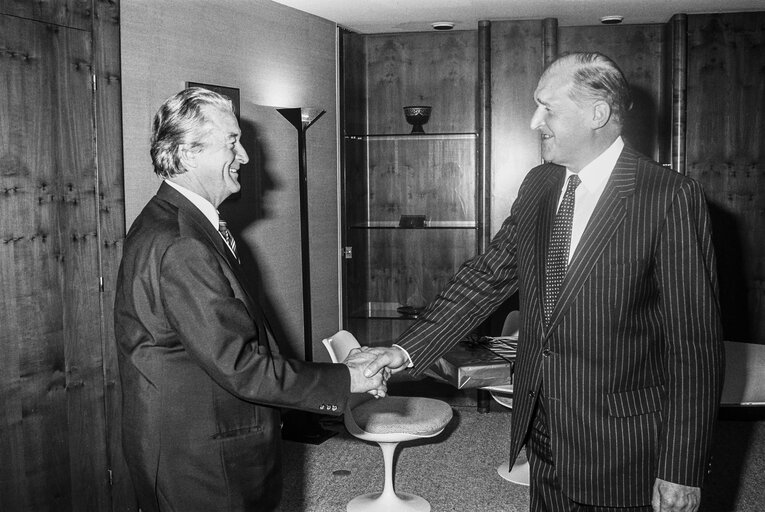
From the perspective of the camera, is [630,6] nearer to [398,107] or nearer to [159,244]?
[398,107]

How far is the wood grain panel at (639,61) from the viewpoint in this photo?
518cm

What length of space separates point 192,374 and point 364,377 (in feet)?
1.71

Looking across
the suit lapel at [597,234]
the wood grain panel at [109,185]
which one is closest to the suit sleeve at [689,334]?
the suit lapel at [597,234]

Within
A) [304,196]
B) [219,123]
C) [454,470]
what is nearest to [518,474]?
[454,470]

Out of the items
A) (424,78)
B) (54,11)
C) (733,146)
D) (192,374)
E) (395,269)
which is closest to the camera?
(192,374)

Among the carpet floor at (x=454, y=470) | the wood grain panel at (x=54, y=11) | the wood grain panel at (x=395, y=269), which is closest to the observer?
the wood grain panel at (x=54, y=11)

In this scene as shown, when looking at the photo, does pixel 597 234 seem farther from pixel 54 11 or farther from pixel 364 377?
pixel 54 11

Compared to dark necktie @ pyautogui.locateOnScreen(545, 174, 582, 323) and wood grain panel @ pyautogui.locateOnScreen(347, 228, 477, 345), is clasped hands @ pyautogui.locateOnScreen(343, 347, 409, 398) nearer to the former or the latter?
dark necktie @ pyautogui.locateOnScreen(545, 174, 582, 323)

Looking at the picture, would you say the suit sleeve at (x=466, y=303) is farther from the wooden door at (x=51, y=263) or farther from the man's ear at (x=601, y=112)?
the wooden door at (x=51, y=263)

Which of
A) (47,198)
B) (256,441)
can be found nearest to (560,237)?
(256,441)

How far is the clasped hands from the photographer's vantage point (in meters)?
2.19

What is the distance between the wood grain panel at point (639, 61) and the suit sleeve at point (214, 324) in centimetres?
395

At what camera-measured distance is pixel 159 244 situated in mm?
1876

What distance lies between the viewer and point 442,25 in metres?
5.12
